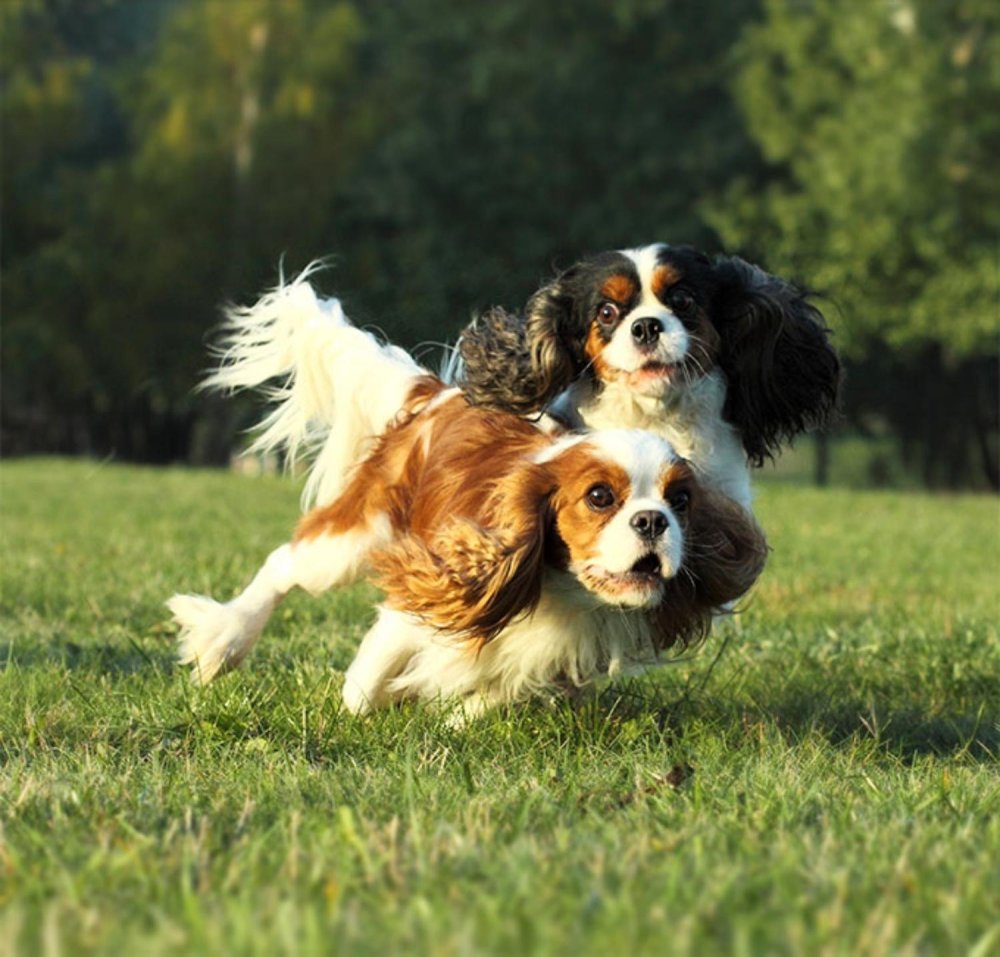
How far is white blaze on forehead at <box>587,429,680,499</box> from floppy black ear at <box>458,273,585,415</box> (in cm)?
69

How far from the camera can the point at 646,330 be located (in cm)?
474

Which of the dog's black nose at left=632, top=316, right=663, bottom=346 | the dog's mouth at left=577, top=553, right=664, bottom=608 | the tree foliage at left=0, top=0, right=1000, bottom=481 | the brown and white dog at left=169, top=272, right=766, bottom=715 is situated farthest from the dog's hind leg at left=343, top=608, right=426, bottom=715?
the tree foliage at left=0, top=0, right=1000, bottom=481

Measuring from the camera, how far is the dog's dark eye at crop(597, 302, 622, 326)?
4918 mm

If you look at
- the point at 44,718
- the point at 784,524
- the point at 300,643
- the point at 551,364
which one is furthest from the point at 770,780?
the point at 784,524

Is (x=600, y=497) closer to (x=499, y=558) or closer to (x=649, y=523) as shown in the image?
(x=649, y=523)

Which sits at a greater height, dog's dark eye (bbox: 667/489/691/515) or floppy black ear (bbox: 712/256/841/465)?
floppy black ear (bbox: 712/256/841/465)

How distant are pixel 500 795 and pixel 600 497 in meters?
0.91

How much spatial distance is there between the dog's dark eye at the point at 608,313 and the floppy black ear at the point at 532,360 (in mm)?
142

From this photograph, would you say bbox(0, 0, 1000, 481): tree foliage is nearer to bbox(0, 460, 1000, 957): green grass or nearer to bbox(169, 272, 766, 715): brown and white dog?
bbox(0, 460, 1000, 957): green grass

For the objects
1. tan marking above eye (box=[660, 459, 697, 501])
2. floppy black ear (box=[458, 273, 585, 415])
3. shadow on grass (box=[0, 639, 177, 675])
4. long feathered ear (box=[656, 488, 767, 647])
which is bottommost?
shadow on grass (box=[0, 639, 177, 675])

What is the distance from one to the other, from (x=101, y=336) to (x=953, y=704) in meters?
24.1

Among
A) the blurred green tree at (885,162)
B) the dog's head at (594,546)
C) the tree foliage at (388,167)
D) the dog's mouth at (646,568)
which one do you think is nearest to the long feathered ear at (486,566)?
the dog's head at (594,546)

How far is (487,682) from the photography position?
189 inches

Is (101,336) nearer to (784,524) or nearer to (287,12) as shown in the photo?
(287,12)
